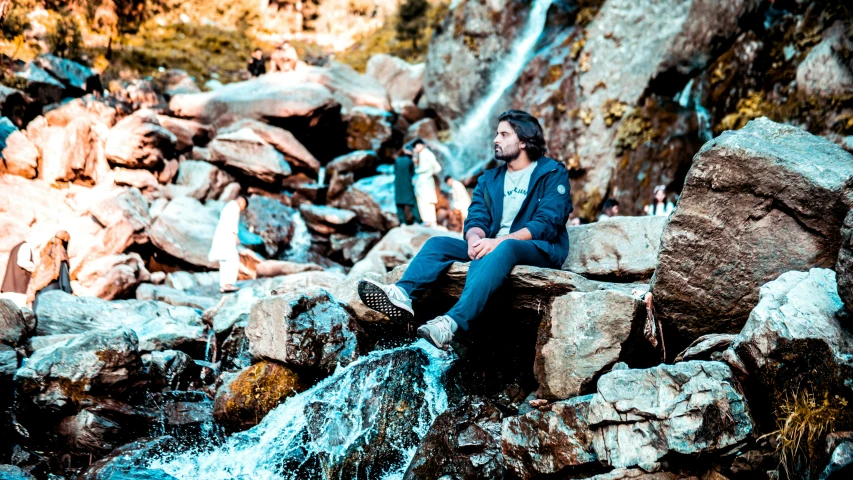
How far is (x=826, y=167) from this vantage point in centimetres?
459

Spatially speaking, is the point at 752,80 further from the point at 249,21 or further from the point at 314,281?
the point at 249,21

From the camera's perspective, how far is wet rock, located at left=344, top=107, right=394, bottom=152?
23141mm

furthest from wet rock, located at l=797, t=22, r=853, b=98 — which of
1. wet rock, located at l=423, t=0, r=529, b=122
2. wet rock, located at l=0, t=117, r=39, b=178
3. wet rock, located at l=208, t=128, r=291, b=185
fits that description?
wet rock, located at l=0, t=117, r=39, b=178

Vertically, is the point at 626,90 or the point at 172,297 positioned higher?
the point at 626,90

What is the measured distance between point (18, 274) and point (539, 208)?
1117cm

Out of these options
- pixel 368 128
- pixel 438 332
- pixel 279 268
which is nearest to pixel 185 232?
pixel 279 268

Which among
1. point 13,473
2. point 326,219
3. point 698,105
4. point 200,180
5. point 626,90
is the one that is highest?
point 626,90

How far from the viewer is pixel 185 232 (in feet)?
53.7

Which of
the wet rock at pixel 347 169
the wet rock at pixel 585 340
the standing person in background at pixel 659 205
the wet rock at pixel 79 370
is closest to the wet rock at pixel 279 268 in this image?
the wet rock at pixel 347 169

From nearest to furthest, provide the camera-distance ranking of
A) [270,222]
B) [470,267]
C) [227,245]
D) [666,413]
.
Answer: [666,413]
[470,267]
[227,245]
[270,222]

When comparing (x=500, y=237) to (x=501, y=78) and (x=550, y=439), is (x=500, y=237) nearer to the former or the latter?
(x=550, y=439)

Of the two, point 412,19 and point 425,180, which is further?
point 412,19

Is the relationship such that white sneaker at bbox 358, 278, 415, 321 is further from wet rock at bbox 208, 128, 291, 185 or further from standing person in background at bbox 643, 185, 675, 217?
wet rock at bbox 208, 128, 291, 185

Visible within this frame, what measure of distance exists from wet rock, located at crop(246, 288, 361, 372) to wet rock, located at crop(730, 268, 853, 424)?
4216mm
